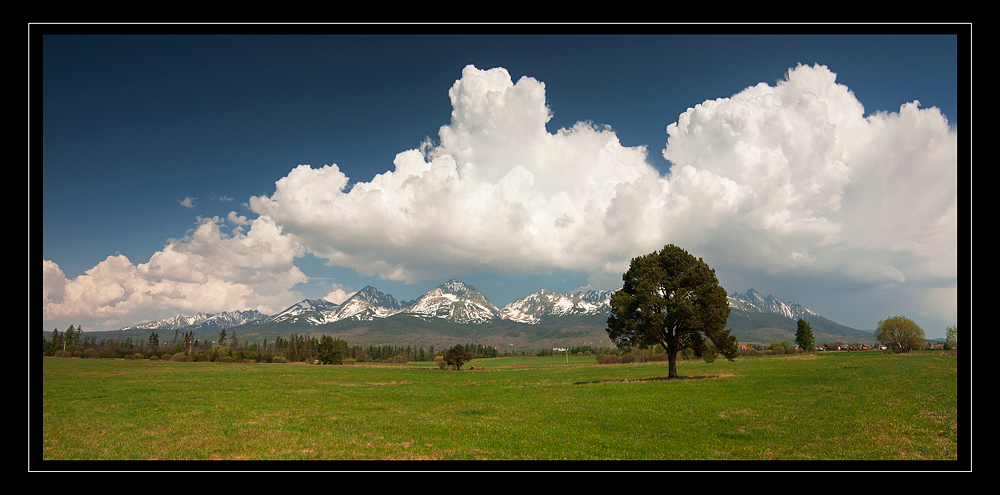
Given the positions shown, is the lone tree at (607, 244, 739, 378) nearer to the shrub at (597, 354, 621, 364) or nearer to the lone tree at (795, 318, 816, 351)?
the shrub at (597, 354, 621, 364)

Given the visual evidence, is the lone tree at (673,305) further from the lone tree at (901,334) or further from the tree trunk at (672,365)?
the lone tree at (901,334)

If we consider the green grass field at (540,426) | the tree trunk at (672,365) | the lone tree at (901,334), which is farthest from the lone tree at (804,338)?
the green grass field at (540,426)

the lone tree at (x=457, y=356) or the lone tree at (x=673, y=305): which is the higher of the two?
the lone tree at (x=673, y=305)

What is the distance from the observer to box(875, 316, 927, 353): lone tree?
101938 millimetres

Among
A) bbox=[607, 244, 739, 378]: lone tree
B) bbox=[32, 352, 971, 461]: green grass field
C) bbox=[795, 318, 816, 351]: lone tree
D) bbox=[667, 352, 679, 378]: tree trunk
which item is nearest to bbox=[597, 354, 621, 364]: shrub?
bbox=[795, 318, 816, 351]: lone tree

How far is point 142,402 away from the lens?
25797mm

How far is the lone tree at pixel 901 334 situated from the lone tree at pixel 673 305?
10396 centimetres

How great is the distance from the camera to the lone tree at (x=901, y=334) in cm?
10194

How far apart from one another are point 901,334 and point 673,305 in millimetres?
111889

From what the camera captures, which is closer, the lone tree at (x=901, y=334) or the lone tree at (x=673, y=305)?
the lone tree at (x=673, y=305)

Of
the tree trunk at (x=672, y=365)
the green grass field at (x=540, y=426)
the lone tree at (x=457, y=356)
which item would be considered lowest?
the lone tree at (x=457, y=356)
